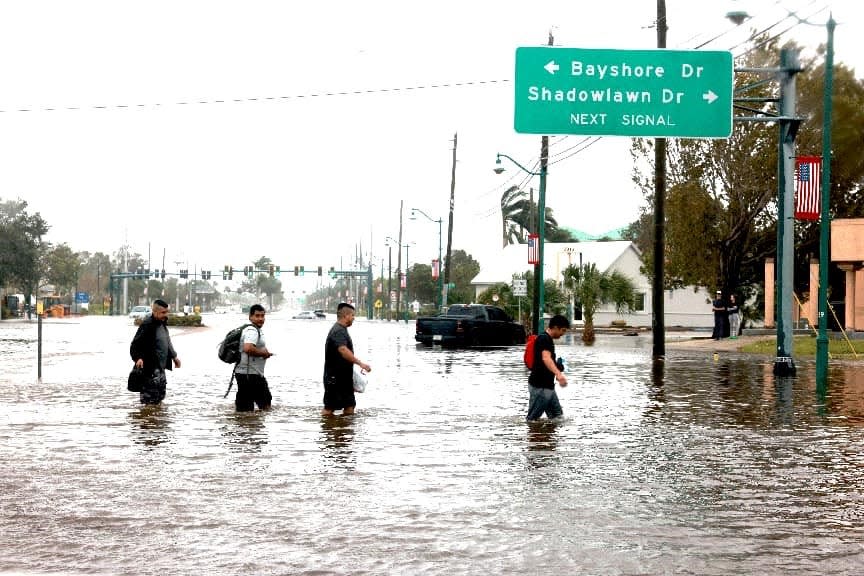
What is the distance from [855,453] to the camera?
1270 centimetres

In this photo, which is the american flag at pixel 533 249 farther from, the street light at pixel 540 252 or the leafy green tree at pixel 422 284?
the leafy green tree at pixel 422 284

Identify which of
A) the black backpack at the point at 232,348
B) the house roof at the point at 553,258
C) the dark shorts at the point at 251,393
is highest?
the house roof at the point at 553,258

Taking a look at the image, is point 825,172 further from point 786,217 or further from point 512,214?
point 512,214

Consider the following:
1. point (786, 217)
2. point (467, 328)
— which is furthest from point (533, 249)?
point (786, 217)

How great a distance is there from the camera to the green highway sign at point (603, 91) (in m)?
24.4

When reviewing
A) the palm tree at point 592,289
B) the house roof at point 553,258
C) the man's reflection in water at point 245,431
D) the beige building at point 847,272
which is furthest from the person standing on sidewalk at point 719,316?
the man's reflection in water at point 245,431

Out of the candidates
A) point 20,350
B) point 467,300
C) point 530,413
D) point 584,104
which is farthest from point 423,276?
point 530,413

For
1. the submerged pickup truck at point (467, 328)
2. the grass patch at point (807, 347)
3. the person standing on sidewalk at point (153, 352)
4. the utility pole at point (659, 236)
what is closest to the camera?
the person standing on sidewalk at point (153, 352)

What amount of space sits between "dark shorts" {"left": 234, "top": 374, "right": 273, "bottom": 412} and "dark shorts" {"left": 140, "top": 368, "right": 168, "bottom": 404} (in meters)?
1.38

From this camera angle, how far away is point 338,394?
53.1ft

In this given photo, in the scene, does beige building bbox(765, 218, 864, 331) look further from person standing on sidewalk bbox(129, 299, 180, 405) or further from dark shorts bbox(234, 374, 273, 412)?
person standing on sidewalk bbox(129, 299, 180, 405)

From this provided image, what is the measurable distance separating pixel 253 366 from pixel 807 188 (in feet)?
64.2

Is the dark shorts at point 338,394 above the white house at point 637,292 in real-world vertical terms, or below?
below

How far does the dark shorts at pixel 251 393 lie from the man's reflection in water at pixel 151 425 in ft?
3.36
